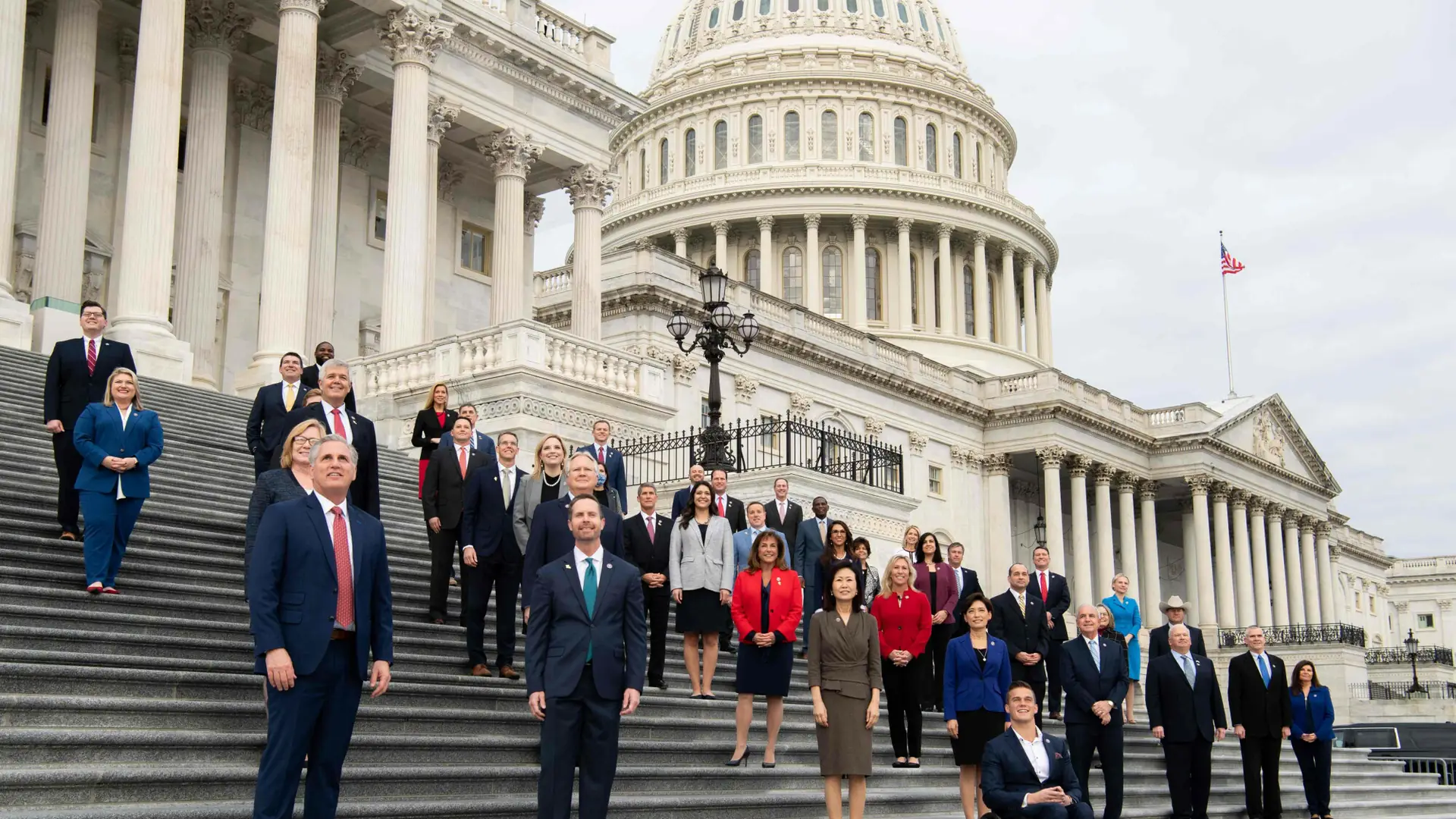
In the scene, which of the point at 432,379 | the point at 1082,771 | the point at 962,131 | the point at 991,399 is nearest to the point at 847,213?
the point at 962,131

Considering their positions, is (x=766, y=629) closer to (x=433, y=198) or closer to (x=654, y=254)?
(x=433, y=198)

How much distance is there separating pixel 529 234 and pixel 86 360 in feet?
85.1

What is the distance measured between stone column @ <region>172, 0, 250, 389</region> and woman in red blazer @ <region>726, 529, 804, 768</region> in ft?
59.2

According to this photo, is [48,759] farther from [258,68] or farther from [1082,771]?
[258,68]

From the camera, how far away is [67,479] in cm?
1164

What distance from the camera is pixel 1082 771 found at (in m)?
12.9

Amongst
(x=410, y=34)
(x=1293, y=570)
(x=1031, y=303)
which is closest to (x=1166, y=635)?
(x=410, y=34)

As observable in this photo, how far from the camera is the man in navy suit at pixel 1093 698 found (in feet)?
41.7

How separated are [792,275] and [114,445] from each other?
212 ft

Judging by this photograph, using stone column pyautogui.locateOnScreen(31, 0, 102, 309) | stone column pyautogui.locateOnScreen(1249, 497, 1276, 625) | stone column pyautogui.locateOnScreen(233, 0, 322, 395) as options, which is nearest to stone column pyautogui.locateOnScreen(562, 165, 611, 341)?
stone column pyautogui.locateOnScreen(233, 0, 322, 395)

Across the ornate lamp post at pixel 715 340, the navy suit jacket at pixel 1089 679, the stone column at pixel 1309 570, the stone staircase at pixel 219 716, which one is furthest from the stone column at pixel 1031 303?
the navy suit jacket at pixel 1089 679

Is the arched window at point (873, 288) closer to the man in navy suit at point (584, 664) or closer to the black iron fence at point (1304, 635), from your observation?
the black iron fence at point (1304, 635)

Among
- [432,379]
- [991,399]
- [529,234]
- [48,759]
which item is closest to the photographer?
[48,759]

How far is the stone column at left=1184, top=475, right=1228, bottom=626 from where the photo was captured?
212ft
